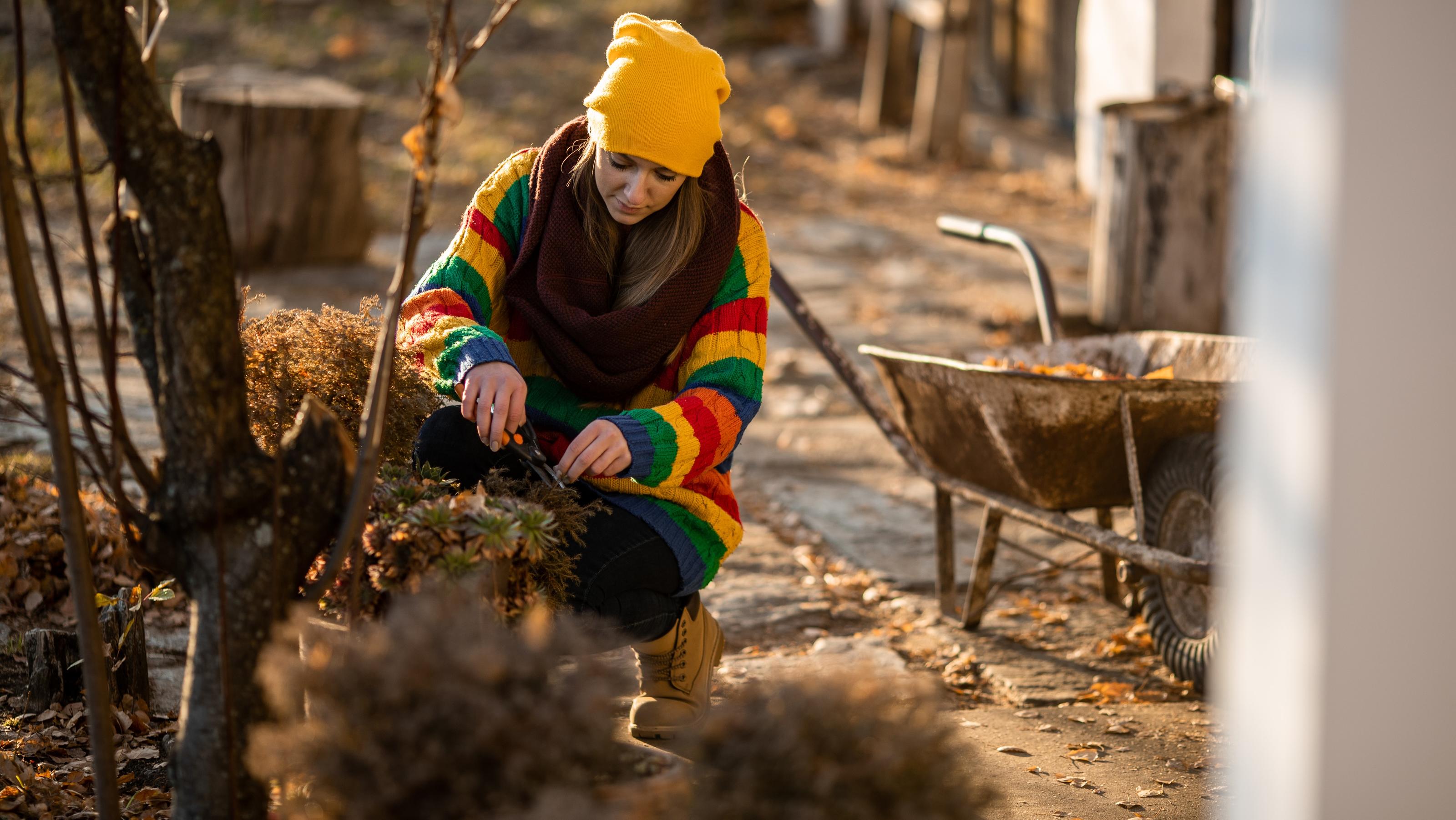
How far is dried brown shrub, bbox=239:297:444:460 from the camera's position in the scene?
243 cm

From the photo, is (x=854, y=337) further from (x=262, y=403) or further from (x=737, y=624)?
(x=262, y=403)

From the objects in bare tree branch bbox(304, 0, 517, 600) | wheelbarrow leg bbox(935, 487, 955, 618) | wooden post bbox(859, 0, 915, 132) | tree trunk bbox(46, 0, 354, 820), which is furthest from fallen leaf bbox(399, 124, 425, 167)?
A: wooden post bbox(859, 0, 915, 132)

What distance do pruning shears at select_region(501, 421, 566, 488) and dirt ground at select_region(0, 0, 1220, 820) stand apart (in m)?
0.87

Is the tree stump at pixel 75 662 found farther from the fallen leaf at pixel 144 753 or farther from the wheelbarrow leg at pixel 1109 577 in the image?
the wheelbarrow leg at pixel 1109 577

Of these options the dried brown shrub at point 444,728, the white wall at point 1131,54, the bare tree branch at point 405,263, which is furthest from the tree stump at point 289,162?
the dried brown shrub at point 444,728

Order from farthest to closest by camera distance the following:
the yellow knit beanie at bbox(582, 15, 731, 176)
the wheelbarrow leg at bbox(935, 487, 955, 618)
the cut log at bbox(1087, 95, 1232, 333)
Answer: the cut log at bbox(1087, 95, 1232, 333), the wheelbarrow leg at bbox(935, 487, 955, 618), the yellow knit beanie at bbox(582, 15, 731, 176)

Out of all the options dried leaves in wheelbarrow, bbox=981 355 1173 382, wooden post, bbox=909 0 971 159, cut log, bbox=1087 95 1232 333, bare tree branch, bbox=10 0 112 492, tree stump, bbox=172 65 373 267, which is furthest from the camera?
wooden post, bbox=909 0 971 159

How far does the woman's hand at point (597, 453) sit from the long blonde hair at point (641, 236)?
33cm

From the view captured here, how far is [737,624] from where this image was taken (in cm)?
355

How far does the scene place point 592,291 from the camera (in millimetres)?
2537

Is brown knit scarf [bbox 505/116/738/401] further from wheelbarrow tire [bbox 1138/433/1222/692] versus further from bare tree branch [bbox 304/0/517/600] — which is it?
wheelbarrow tire [bbox 1138/433/1222/692]

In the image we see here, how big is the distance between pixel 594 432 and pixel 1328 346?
1.25 metres

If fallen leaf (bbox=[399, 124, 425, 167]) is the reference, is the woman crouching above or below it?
below

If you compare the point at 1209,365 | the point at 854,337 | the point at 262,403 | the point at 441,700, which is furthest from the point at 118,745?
the point at 854,337
